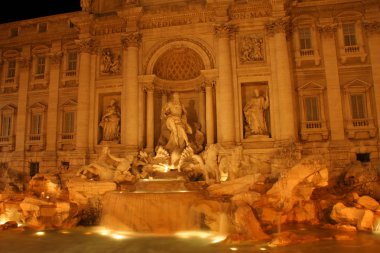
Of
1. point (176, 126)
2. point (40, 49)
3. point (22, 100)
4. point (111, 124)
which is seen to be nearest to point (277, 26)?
point (176, 126)

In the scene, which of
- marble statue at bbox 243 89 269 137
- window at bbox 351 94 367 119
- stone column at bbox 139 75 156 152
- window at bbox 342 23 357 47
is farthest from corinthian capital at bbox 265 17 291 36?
stone column at bbox 139 75 156 152

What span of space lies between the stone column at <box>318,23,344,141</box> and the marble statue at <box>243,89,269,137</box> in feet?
11.5

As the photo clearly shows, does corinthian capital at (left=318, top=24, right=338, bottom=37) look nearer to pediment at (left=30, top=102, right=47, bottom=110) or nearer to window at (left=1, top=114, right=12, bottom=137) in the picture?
pediment at (left=30, top=102, right=47, bottom=110)

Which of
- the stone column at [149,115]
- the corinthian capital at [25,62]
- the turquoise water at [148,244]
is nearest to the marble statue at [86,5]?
the corinthian capital at [25,62]

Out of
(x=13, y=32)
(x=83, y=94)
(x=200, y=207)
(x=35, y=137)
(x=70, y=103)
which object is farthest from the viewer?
(x=13, y=32)

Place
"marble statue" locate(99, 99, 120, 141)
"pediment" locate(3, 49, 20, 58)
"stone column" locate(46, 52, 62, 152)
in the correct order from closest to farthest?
A: "marble statue" locate(99, 99, 120, 141)
"stone column" locate(46, 52, 62, 152)
"pediment" locate(3, 49, 20, 58)

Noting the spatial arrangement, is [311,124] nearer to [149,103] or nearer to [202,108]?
[202,108]

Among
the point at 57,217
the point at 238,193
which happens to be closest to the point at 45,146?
the point at 57,217

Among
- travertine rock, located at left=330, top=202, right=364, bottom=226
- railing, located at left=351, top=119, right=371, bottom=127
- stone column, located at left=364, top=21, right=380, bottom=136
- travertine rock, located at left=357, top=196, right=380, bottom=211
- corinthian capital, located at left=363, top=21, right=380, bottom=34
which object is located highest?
corinthian capital, located at left=363, top=21, right=380, bottom=34

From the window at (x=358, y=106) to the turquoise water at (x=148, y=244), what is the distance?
8621mm

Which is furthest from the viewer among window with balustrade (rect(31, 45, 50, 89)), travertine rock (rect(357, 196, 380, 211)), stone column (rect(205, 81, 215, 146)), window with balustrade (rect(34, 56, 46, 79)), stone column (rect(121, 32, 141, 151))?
window with balustrade (rect(34, 56, 46, 79))

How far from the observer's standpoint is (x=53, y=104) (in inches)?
827

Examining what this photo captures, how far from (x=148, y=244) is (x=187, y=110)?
447 inches

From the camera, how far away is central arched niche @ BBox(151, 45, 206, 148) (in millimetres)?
19781
